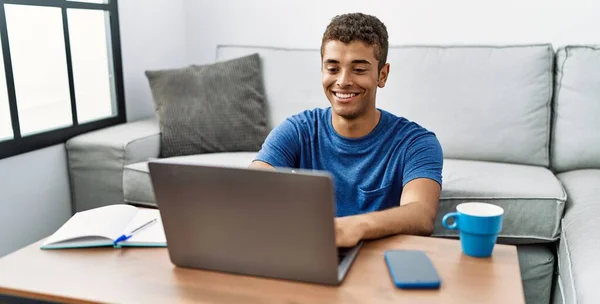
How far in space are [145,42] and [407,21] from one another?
4.43 feet

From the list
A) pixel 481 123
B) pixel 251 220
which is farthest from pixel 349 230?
pixel 481 123

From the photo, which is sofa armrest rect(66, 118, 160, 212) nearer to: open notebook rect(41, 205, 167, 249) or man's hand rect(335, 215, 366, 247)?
open notebook rect(41, 205, 167, 249)

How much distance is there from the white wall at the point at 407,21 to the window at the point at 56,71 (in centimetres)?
57

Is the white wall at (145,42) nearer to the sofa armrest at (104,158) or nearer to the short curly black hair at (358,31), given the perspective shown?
the sofa armrest at (104,158)

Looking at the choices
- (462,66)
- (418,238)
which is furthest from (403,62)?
(418,238)

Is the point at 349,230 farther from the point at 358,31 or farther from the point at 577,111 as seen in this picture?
the point at 577,111

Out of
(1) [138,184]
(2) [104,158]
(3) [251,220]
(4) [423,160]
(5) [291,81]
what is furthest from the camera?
(5) [291,81]

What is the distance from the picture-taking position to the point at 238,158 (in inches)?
91.0

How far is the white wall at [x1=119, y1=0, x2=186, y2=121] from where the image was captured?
2.74 m

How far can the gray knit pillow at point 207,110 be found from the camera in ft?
7.95

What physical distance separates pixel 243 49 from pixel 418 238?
6.06ft

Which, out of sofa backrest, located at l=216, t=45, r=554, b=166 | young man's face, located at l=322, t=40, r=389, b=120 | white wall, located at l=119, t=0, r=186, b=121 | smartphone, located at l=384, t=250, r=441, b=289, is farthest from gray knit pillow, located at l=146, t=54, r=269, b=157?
smartphone, located at l=384, t=250, r=441, b=289

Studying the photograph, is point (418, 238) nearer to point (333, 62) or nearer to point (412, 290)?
point (412, 290)

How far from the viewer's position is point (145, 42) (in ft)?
9.41
